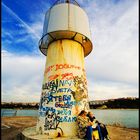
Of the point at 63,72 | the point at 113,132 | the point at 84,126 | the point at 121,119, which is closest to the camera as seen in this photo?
the point at 84,126

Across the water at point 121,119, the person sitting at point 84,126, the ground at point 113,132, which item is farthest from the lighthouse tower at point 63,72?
the water at point 121,119

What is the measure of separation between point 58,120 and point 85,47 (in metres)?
4.01

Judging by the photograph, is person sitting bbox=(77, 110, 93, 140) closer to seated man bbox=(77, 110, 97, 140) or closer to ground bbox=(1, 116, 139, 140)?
seated man bbox=(77, 110, 97, 140)

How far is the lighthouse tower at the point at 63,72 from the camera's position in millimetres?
7148

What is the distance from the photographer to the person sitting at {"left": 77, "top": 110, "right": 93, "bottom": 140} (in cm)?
622

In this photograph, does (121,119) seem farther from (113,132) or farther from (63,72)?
(63,72)

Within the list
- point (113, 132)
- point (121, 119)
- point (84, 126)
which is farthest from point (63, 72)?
point (121, 119)

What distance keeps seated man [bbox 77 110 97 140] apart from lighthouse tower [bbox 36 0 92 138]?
0.33 m

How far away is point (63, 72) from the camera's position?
769cm

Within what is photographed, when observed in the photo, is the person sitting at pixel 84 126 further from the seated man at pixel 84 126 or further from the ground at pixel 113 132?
the ground at pixel 113 132

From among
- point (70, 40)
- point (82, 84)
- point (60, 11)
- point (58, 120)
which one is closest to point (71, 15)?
point (60, 11)

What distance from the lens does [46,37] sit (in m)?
8.64

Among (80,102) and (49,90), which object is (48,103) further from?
(80,102)

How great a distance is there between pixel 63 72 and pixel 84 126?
2.32 m
